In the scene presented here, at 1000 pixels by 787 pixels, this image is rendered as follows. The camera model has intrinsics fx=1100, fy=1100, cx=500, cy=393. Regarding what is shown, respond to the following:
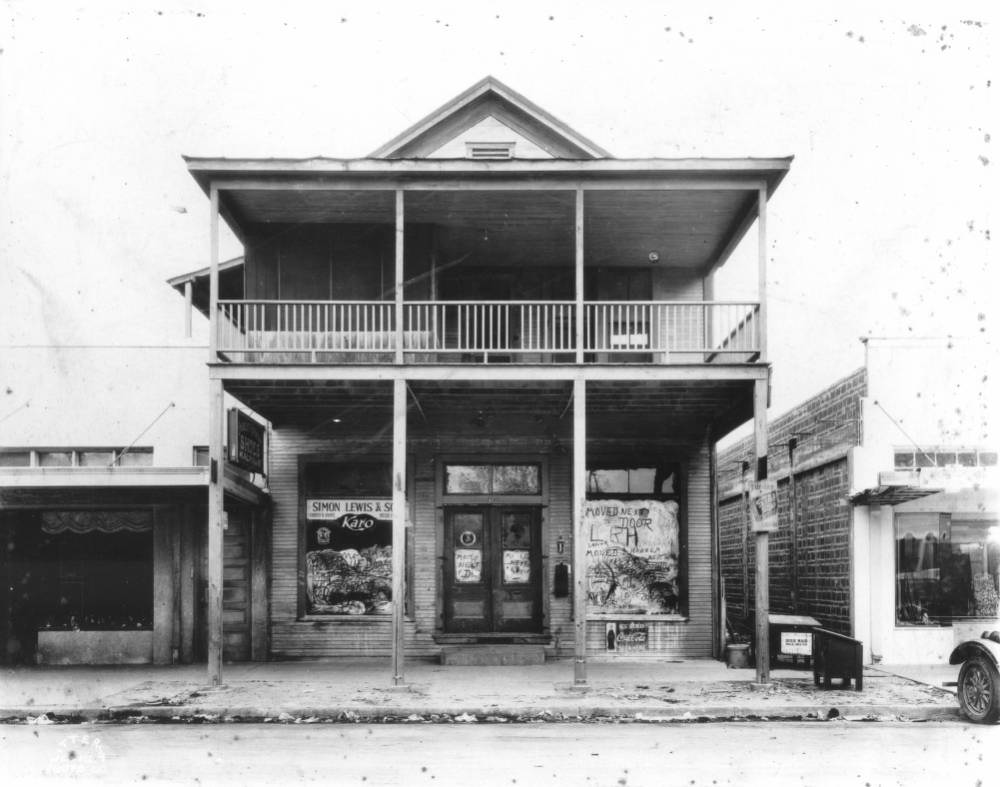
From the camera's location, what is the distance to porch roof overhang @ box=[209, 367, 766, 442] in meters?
15.5

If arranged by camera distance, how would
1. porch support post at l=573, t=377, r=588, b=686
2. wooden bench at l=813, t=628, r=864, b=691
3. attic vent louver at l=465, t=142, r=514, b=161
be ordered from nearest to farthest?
wooden bench at l=813, t=628, r=864, b=691, porch support post at l=573, t=377, r=588, b=686, attic vent louver at l=465, t=142, r=514, b=161

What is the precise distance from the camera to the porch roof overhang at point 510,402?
15477 mm

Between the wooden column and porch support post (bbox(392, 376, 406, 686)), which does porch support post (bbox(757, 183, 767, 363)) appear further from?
porch support post (bbox(392, 376, 406, 686))

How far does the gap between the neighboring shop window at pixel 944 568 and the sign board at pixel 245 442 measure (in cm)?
1017

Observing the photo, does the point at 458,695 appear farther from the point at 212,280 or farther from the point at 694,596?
the point at 212,280

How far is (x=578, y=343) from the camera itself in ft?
49.6

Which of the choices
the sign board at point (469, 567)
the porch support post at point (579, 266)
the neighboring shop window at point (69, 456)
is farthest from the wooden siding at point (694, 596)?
the neighboring shop window at point (69, 456)

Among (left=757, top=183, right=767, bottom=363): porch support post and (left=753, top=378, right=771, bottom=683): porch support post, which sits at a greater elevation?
(left=757, top=183, right=767, bottom=363): porch support post

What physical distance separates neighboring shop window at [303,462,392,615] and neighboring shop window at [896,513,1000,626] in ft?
27.3

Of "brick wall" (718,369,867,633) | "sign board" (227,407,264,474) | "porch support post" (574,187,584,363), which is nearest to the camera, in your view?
"porch support post" (574,187,584,363)

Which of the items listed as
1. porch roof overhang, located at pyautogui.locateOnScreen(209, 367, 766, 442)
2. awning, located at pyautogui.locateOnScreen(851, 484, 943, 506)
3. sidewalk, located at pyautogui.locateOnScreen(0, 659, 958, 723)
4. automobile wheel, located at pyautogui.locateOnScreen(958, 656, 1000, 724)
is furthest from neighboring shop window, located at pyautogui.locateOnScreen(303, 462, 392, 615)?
automobile wheel, located at pyautogui.locateOnScreen(958, 656, 1000, 724)

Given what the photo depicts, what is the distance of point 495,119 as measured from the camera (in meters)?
18.1

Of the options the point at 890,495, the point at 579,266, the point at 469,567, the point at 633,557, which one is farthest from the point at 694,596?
the point at 579,266

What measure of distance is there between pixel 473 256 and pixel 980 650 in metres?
10.4
